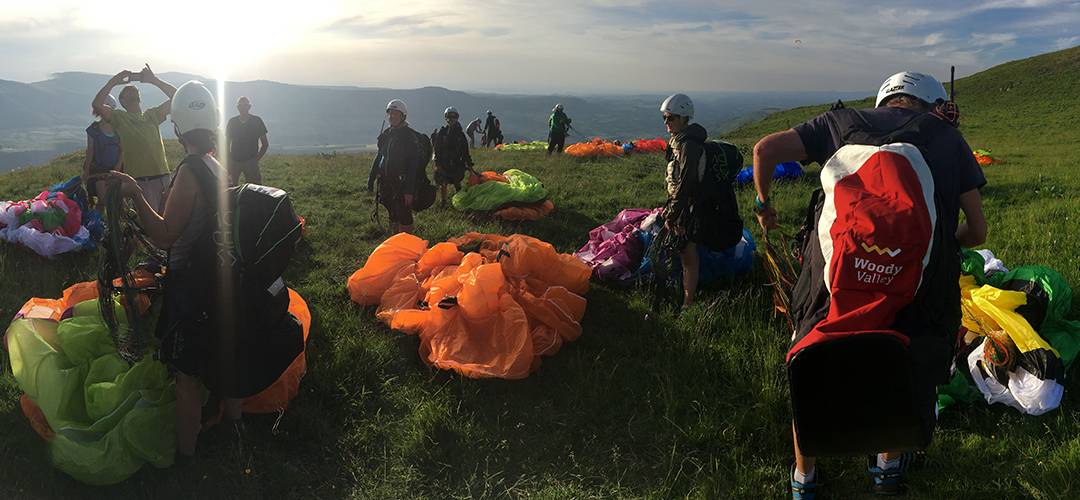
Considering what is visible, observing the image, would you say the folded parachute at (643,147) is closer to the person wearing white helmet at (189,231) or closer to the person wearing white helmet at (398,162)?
the person wearing white helmet at (398,162)

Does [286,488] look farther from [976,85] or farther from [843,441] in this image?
[976,85]

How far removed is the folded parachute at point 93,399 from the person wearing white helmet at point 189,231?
282 millimetres

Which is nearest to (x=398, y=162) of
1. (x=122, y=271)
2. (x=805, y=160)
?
(x=122, y=271)

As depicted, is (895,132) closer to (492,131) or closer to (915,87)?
(915,87)

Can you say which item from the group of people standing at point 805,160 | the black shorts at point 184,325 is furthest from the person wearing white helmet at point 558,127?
the black shorts at point 184,325

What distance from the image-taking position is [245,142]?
802 centimetres

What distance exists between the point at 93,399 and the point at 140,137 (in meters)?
4.04

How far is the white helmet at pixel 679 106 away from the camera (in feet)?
15.0

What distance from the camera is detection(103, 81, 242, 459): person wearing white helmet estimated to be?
8.77 feet

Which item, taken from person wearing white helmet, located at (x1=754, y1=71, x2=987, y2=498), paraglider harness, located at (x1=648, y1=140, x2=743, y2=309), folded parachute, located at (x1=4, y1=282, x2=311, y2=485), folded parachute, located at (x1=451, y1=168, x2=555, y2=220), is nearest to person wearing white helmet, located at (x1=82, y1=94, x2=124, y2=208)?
folded parachute, located at (x1=4, y1=282, x2=311, y2=485)

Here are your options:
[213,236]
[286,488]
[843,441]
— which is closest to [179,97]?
[213,236]

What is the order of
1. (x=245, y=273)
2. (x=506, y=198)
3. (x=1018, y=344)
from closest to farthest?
1. (x=245, y=273)
2. (x=1018, y=344)
3. (x=506, y=198)

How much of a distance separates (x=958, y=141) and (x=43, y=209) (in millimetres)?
8706

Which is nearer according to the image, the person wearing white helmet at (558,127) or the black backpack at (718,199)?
the black backpack at (718,199)
